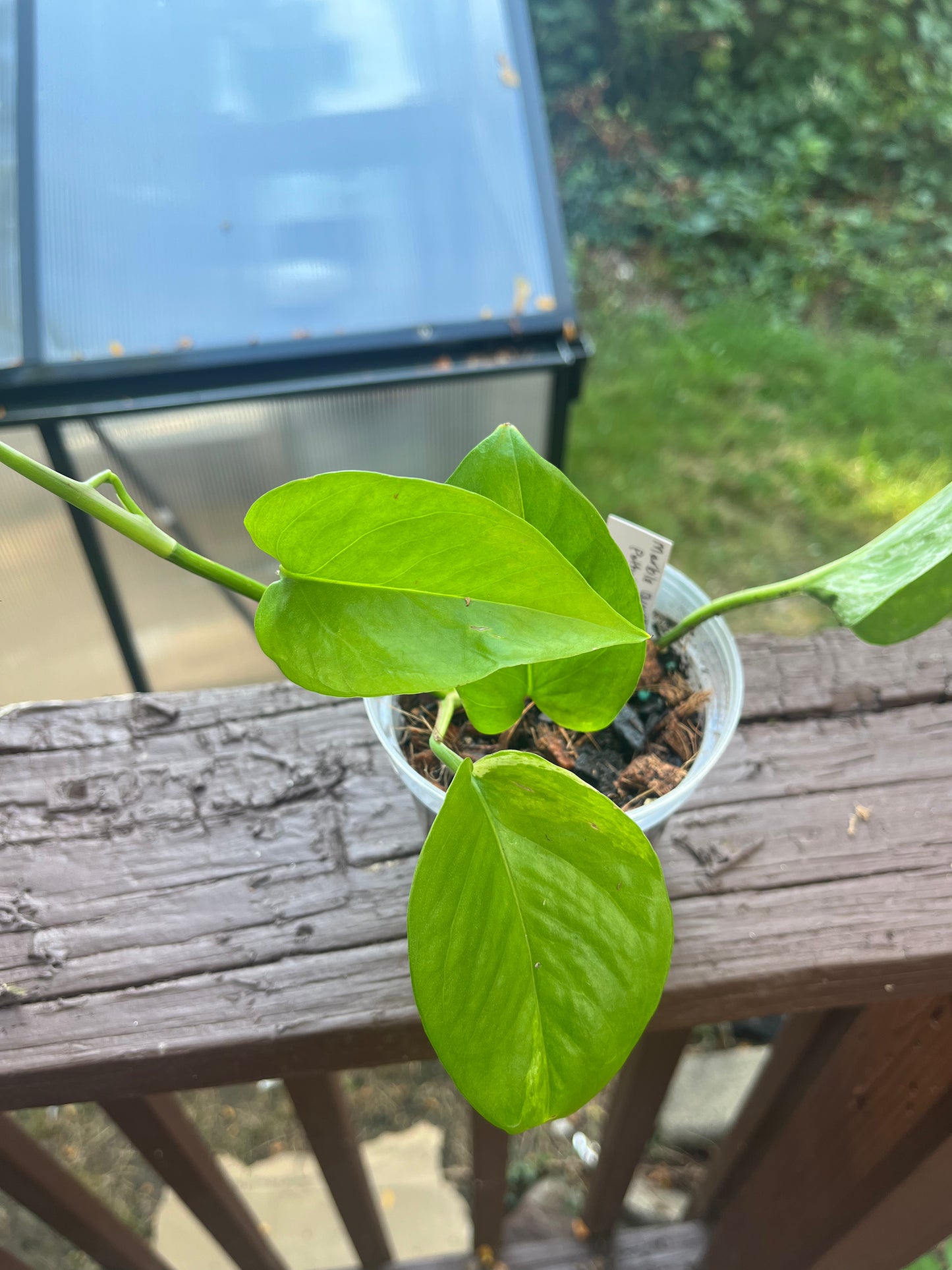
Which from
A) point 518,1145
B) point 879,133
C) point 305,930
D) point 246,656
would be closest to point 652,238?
point 879,133

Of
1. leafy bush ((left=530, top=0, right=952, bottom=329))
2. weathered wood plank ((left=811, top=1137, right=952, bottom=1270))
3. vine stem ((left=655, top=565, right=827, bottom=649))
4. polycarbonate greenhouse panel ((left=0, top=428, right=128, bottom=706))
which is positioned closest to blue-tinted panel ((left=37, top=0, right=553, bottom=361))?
polycarbonate greenhouse panel ((left=0, top=428, right=128, bottom=706))

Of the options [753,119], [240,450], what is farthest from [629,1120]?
[753,119]

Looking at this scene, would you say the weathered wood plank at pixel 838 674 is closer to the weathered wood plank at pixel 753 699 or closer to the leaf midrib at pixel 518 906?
the weathered wood plank at pixel 753 699

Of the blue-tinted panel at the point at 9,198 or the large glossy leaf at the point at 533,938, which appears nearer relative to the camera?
the large glossy leaf at the point at 533,938

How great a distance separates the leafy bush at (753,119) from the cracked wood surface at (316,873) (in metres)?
2.02

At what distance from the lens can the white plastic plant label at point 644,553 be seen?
0.45 m

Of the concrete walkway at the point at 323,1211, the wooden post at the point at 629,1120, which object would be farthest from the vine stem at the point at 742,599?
the concrete walkway at the point at 323,1211

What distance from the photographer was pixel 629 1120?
2.19ft

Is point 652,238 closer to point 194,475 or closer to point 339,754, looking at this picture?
point 194,475

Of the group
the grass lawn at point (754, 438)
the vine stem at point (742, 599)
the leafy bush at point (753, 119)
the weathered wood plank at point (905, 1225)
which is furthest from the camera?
the leafy bush at point (753, 119)

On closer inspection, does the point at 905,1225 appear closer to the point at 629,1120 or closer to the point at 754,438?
the point at 629,1120

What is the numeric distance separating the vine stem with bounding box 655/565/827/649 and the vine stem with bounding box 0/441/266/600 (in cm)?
21

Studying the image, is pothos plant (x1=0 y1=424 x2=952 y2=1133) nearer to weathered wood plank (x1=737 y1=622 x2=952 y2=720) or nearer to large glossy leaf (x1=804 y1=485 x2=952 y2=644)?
large glossy leaf (x1=804 y1=485 x2=952 y2=644)

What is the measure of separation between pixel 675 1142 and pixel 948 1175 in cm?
64
